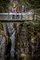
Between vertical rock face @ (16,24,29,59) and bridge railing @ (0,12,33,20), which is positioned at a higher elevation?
bridge railing @ (0,12,33,20)

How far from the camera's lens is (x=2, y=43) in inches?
166

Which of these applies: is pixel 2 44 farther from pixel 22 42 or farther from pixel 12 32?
pixel 22 42

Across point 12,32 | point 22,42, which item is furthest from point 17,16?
point 22,42

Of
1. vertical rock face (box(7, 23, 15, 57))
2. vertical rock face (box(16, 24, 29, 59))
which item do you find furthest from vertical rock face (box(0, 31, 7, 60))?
vertical rock face (box(16, 24, 29, 59))

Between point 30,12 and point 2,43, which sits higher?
point 30,12

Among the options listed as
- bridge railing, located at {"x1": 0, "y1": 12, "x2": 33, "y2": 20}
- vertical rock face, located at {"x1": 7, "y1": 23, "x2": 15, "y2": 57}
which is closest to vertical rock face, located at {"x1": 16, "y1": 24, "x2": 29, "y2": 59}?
vertical rock face, located at {"x1": 7, "y1": 23, "x2": 15, "y2": 57}

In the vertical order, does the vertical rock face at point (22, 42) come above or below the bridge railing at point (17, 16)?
below

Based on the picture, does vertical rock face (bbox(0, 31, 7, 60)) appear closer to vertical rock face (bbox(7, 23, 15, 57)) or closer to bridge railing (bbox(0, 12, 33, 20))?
vertical rock face (bbox(7, 23, 15, 57))

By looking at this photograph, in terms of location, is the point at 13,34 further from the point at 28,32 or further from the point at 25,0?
the point at 25,0

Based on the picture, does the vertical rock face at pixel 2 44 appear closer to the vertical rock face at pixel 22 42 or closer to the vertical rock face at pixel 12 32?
the vertical rock face at pixel 12 32

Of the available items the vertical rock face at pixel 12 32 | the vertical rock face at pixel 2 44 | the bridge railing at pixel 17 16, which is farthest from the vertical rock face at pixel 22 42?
the vertical rock face at pixel 2 44

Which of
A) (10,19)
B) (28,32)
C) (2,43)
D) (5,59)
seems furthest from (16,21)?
(5,59)

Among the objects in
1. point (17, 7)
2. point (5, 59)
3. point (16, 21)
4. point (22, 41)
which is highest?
point (17, 7)

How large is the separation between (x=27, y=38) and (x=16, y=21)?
61 centimetres
